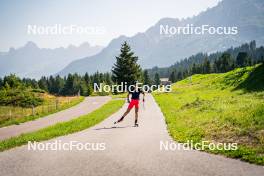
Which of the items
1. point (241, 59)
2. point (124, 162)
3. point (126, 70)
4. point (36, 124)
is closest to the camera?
point (124, 162)

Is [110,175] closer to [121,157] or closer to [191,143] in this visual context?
[121,157]

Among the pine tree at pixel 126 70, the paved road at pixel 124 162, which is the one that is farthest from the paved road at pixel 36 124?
the pine tree at pixel 126 70

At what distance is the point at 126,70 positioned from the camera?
235 ft

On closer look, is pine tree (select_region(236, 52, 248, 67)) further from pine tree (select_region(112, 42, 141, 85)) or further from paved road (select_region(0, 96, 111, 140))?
paved road (select_region(0, 96, 111, 140))

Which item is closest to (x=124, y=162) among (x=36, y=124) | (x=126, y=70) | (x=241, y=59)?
(x=36, y=124)

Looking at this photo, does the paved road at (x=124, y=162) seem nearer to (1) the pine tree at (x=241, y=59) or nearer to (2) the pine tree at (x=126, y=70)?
(2) the pine tree at (x=126, y=70)

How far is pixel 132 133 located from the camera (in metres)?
14.9

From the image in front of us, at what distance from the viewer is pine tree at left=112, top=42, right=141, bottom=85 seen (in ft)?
234

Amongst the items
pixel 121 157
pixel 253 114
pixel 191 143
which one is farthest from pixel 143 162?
pixel 253 114

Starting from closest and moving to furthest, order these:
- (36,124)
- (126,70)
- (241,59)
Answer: (36,124), (126,70), (241,59)

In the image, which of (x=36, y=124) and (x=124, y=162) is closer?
(x=124, y=162)

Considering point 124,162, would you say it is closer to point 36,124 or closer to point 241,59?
point 36,124

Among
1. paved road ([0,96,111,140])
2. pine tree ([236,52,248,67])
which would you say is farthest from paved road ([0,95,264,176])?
pine tree ([236,52,248,67])

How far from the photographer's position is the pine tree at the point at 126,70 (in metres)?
71.2
